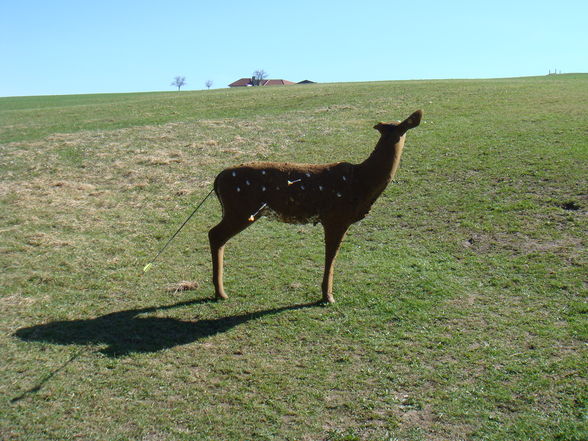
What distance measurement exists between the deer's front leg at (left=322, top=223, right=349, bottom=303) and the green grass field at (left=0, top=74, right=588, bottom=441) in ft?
0.96

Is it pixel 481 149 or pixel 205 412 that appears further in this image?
pixel 481 149

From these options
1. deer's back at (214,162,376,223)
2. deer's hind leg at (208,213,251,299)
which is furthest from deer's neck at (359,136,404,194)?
deer's hind leg at (208,213,251,299)

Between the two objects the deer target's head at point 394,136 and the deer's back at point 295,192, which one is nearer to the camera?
the deer target's head at point 394,136

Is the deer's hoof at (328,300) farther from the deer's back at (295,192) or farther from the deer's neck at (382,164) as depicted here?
the deer's neck at (382,164)

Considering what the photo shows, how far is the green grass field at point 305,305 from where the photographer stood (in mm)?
5242

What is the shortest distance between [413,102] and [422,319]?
53.1 feet

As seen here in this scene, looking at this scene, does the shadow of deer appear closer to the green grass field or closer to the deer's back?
the deer's back

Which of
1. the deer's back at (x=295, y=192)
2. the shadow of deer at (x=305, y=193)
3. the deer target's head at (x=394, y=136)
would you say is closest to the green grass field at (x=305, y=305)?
the shadow of deer at (x=305, y=193)

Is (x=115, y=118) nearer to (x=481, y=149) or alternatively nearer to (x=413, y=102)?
(x=413, y=102)

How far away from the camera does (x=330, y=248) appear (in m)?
7.37

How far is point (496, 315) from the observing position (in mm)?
7066

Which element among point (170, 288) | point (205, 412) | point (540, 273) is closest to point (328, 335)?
point (205, 412)

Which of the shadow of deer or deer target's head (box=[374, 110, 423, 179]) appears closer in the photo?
deer target's head (box=[374, 110, 423, 179])

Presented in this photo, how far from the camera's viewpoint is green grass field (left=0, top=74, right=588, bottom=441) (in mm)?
5242
